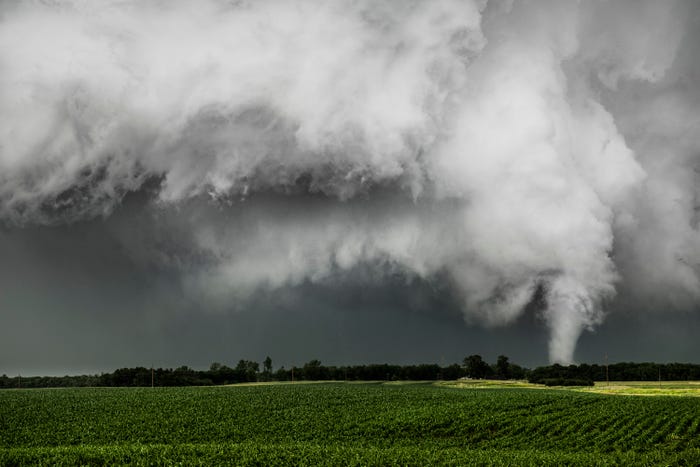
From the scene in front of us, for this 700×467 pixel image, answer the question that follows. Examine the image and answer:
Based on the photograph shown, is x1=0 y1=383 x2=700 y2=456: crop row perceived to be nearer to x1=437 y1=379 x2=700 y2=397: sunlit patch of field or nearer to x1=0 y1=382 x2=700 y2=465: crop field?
x1=0 y1=382 x2=700 y2=465: crop field

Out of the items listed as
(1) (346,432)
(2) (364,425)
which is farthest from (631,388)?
(1) (346,432)

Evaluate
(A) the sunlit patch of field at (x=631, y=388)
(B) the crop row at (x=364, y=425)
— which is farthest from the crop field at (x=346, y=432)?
(A) the sunlit patch of field at (x=631, y=388)

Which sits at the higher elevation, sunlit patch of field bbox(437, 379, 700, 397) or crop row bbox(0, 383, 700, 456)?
crop row bbox(0, 383, 700, 456)

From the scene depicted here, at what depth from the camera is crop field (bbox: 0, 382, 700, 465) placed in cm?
3103

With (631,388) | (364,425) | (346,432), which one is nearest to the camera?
(346,432)

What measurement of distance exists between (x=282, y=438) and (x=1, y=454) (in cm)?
2088

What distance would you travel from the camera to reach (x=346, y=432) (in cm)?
4816

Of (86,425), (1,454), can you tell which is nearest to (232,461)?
(1,454)

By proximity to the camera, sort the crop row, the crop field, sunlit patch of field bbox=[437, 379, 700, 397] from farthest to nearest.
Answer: sunlit patch of field bbox=[437, 379, 700, 397]
the crop row
the crop field

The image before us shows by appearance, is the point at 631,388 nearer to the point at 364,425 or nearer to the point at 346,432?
the point at 364,425

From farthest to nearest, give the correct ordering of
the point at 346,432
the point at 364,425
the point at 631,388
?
the point at 631,388 → the point at 364,425 → the point at 346,432

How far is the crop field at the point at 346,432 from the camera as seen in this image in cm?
3103

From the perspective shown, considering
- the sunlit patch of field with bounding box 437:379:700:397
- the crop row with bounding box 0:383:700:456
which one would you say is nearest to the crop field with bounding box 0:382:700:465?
the crop row with bounding box 0:383:700:456

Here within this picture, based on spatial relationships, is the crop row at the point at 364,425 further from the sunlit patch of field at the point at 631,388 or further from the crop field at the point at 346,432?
the sunlit patch of field at the point at 631,388
